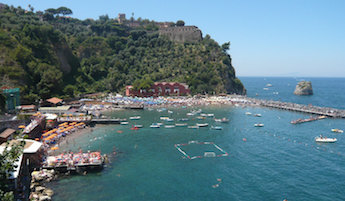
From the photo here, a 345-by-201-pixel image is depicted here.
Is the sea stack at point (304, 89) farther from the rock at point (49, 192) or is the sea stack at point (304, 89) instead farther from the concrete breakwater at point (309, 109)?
the rock at point (49, 192)

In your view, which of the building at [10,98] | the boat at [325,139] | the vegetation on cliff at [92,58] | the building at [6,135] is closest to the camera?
the building at [6,135]

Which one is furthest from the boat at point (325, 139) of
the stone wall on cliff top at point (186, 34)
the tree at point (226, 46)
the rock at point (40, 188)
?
the stone wall on cliff top at point (186, 34)

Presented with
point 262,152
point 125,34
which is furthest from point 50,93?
point 125,34

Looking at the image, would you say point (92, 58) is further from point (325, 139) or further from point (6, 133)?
point (325, 139)

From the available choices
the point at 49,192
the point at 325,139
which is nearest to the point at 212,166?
the point at 49,192

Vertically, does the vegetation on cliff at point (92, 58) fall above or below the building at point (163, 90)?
above

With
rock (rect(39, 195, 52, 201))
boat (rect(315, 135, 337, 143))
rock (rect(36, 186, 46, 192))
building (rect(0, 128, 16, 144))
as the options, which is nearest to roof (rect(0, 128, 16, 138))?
building (rect(0, 128, 16, 144))
